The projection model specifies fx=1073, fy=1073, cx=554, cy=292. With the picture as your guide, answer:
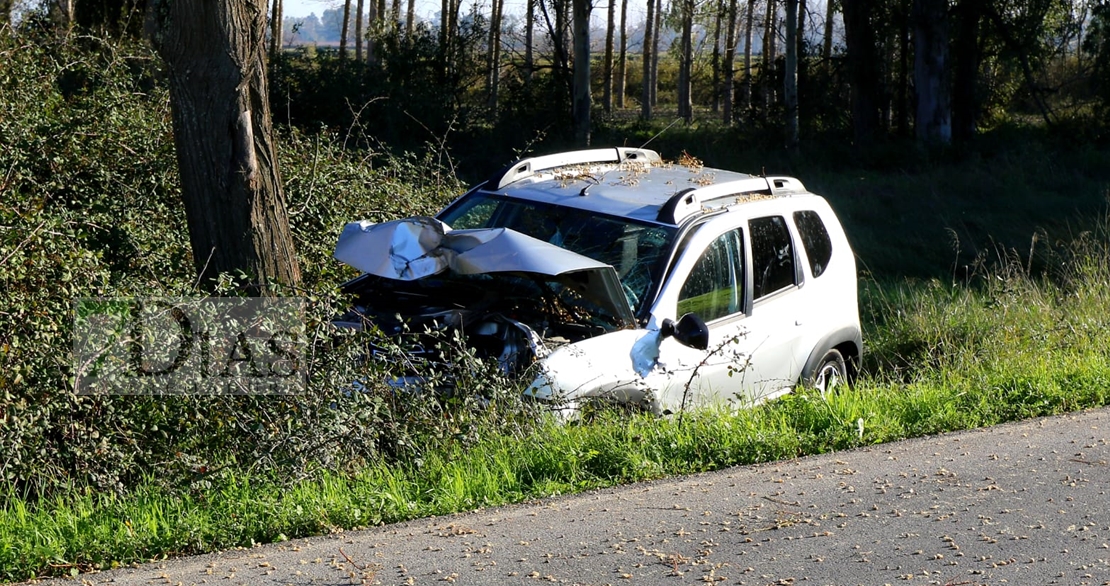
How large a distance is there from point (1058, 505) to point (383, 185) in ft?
21.0

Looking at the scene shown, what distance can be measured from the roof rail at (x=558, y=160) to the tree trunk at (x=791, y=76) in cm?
1762

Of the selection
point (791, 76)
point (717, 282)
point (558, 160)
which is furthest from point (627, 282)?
point (791, 76)

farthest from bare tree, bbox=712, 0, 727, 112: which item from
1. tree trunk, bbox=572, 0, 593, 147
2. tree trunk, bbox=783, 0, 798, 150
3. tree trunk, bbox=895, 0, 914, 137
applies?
tree trunk, bbox=572, 0, 593, 147

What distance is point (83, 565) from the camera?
4156mm

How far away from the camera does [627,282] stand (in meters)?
6.46

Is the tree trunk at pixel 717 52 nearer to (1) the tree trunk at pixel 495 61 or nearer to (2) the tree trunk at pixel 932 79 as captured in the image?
(2) the tree trunk at pixel 932 79

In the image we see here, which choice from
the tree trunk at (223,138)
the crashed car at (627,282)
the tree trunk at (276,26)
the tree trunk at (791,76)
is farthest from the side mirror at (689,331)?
the tree trunk at (276,26)

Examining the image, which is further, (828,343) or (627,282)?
(828,343)

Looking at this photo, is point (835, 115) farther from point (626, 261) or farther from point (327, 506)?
point (327, 506)

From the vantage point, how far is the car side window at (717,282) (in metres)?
6.48

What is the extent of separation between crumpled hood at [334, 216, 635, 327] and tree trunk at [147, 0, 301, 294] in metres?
0.51

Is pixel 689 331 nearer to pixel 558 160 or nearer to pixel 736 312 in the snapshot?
pixel 736 312

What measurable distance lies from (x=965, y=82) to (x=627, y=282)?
87.2 ft

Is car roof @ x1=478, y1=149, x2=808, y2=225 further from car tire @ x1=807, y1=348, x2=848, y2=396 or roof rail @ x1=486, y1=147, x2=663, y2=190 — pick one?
car tire @ x1=807, y1=348, x2=848, y2=396
